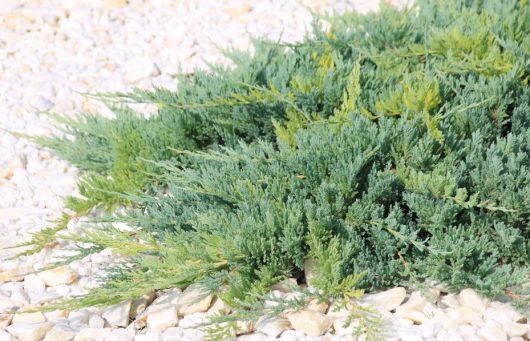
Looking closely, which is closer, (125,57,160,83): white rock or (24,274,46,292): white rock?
(24,274,46,292): white rock

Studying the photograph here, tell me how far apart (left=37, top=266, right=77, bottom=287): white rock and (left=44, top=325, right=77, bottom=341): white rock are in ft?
1.19

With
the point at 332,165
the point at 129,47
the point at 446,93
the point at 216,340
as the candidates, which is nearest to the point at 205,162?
the point at 332,165

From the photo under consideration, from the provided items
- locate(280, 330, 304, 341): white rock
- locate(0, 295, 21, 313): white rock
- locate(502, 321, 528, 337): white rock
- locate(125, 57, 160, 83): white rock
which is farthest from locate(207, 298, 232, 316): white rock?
locate(125, 57, 160, 83): white rock

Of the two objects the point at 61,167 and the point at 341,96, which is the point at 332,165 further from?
the point at 61,167

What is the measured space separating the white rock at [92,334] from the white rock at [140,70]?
239cm

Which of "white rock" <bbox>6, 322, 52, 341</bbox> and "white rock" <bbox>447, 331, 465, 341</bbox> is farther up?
"white rock" <bbox>6, 322, 52, 341</bbox>

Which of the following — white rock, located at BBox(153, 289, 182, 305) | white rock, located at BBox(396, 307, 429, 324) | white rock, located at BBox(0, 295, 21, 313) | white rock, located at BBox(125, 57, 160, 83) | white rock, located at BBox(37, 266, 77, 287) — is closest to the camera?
white rock, located at BBox(396, 307, 429, 324)

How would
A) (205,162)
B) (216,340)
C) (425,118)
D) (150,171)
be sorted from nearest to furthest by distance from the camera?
(216,340)
(425,118)
(205,162)
(150,171)

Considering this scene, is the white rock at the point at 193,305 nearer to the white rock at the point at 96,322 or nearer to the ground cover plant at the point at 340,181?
the ground cover plant at the point at 340,181

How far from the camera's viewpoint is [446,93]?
11.0ft

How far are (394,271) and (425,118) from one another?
688 millimetres

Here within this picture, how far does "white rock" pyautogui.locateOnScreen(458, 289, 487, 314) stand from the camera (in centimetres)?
273

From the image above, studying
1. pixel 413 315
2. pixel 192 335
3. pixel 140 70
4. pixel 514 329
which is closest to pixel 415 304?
pixel 413 315

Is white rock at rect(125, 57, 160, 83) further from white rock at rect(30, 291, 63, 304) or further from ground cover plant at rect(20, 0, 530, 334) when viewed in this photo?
white rock at rect(30, 291, 63, 304)
